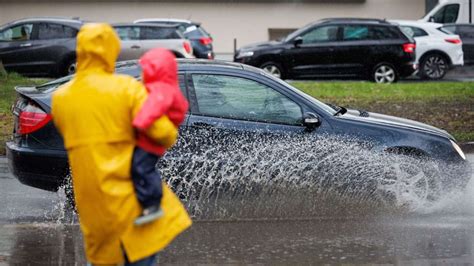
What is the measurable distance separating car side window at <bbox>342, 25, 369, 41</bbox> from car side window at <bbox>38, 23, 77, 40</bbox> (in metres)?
6.68

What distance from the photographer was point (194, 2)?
1489 inches

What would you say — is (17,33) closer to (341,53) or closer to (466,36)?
(341,53)

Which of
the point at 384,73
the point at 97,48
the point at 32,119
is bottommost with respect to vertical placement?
the point at 384,73

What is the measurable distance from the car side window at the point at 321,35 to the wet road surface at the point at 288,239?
15.4 meters

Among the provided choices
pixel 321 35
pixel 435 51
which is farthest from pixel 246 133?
pixel 435 51

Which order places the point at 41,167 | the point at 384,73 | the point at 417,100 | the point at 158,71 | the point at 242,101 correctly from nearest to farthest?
the point at 158,71 < the point at 41,167 < the point at 242,101 < the point at 417,100 < the point at 384,73

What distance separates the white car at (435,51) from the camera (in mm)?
26531

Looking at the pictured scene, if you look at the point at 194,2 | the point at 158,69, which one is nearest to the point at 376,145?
the point at 158,69

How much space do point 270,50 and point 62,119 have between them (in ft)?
64.1

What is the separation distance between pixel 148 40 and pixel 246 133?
641 inches

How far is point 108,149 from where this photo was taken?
485 cm

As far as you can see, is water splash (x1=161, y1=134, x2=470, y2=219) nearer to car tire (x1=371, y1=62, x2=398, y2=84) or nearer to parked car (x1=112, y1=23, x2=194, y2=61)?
car tire (x1=371, y1=62, x2=398, y2=84)

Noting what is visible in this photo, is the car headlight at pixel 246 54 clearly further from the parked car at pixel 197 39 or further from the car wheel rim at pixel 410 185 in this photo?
the car wheel rim at pixel 410 185

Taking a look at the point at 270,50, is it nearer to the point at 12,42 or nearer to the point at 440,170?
the point at 12,42
